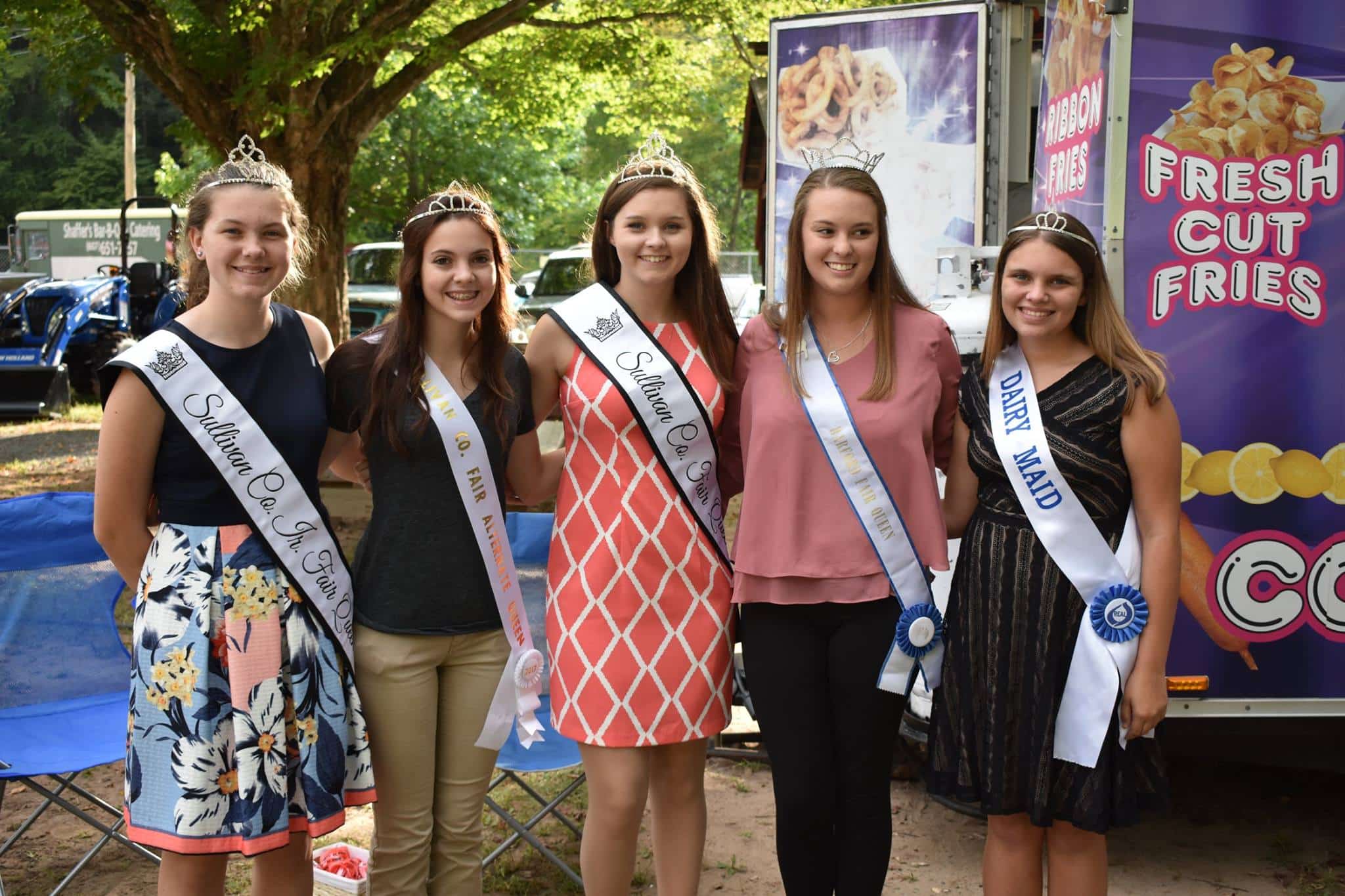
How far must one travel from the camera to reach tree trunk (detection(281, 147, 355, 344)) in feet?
31.9

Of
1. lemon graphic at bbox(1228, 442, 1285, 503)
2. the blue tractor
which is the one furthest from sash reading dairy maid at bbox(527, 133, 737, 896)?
the blue tractor

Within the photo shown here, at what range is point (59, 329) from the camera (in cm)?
1439

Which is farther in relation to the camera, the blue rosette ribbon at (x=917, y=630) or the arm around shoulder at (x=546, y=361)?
the arm around shoulder at (x=546, y=361)

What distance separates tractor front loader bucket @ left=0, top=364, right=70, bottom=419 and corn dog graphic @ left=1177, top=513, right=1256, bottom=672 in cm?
1339

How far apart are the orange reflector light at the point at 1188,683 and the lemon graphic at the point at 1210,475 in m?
0.47

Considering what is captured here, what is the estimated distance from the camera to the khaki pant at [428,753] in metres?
2.72

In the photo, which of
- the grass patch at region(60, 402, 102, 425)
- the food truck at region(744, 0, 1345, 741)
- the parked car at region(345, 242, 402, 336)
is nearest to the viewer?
the food truck at region(744, 0, 1345, 741)

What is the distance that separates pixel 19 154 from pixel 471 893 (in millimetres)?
39648

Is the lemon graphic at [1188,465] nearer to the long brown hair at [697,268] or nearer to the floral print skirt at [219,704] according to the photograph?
the long brown hair at [697,268]

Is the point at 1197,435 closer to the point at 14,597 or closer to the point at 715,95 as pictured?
the point at 14,597

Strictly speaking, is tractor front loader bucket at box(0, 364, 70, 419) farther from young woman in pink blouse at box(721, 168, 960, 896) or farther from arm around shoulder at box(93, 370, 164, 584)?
young woman in pink blouse at box(721, 168, 960, 896)

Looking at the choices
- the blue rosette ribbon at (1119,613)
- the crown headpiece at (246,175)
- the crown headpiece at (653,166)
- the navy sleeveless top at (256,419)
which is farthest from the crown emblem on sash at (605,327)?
the blue rosette ribbon at (1119,613)

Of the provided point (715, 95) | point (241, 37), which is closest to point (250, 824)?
point (241, 37)

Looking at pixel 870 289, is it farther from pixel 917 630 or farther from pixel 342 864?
pixel 342 864
